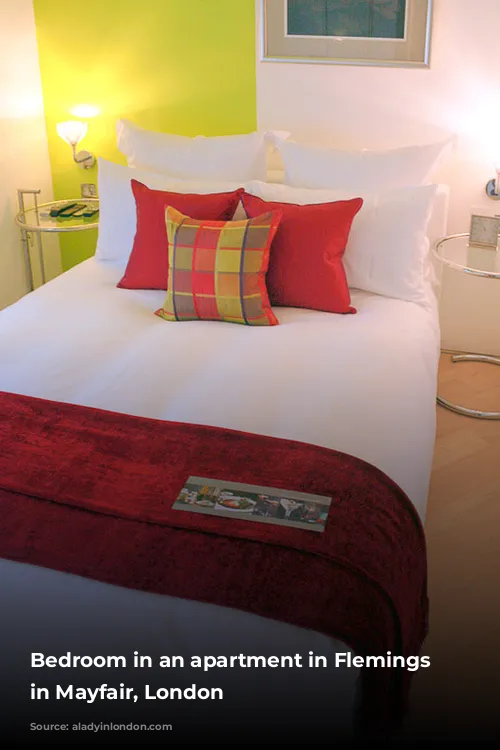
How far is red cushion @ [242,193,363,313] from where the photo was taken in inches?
111

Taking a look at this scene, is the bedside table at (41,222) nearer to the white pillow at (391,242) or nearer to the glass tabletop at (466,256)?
the white pillow at (391,242)

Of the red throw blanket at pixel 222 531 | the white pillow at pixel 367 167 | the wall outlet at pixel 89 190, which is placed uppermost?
the white pillow at pixel 367 167

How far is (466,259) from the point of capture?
10.5 feet

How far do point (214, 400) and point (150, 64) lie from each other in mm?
2080

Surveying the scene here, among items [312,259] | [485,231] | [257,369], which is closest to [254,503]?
[257,369]

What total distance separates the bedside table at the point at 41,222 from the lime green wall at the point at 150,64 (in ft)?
1.10

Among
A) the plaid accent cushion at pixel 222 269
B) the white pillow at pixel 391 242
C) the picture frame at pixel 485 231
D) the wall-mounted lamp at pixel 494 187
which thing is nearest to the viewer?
the plaid accent cushion at pixel 222 269

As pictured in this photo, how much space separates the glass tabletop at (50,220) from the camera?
3.60m

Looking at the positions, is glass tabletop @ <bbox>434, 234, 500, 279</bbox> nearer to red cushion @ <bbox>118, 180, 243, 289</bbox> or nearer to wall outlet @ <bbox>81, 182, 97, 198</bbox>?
red cushion @ <bbox>118, 180, 243, 289</bbox>

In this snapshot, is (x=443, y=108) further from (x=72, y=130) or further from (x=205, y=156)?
(x=72, y=130)

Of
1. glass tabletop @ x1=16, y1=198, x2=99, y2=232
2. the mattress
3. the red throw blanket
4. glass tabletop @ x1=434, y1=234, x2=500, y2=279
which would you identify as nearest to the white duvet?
the mattress

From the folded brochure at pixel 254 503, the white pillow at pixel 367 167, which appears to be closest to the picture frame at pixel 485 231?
the white pillow at pixel 367 167

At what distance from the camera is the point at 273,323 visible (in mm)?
2754

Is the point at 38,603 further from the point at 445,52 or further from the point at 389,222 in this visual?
the point at 445,52
